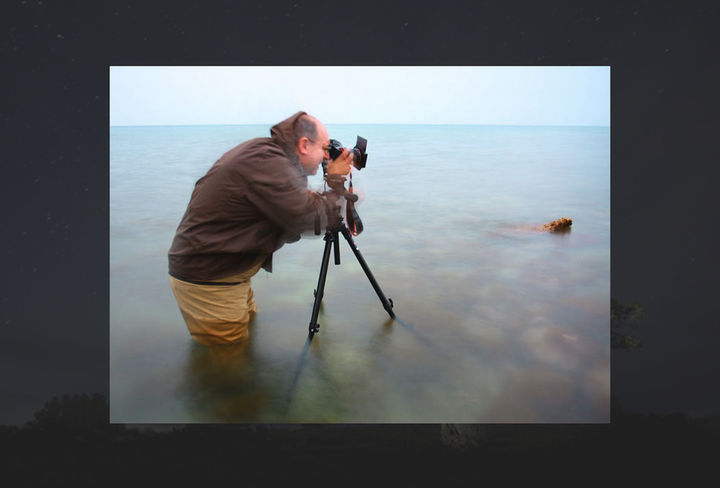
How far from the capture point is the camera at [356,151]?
2.44 m

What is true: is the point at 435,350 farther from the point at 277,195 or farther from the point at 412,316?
the point at 277,195

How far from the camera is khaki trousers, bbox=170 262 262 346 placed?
252cm

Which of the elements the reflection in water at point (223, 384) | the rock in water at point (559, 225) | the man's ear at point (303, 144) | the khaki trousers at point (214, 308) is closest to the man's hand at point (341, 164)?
the man's ear at point (303, 144)

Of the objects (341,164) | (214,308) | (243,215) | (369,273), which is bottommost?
(214,308)

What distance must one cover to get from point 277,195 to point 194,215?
394mm

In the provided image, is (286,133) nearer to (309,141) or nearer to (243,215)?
(309,141)

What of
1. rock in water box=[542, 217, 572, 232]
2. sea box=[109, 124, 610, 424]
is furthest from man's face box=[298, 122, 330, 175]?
rock in water box=[542, 217, 572, 232]

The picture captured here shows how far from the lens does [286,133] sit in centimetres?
235

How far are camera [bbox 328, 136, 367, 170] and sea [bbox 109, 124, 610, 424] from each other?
0.06m


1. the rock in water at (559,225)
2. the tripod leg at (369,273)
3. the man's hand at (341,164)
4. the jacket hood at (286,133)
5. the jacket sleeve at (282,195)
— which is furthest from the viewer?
the rock in water at (559,225)

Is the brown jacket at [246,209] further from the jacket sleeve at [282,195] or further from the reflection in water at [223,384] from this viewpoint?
the reflection in water at [223,384]

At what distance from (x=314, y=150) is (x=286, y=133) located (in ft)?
0.43

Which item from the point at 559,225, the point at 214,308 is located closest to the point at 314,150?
the point at 214,308

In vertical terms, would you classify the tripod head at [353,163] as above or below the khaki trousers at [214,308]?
above
